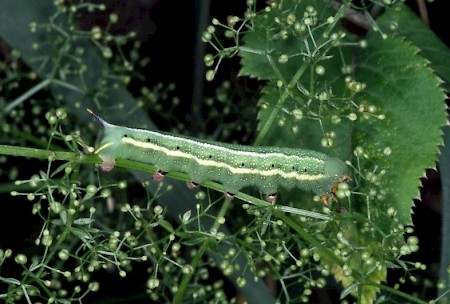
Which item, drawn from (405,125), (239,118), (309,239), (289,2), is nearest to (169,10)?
(239,118)

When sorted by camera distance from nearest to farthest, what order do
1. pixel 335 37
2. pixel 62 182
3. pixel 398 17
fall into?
pixel 62 182 → pixel 335 37 → pixel 398 17

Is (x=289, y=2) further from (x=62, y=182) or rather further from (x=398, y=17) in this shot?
(x=62, y=182)

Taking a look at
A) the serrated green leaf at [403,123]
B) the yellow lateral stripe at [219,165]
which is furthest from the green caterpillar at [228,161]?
the serrated green leaf at [403,123]

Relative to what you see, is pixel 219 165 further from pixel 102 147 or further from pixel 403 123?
pixel 403 123

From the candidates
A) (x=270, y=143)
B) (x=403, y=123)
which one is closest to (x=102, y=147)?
(x=270, y=143)

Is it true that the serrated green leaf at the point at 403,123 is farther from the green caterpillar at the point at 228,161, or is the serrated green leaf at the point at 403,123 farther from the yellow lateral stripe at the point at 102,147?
the yellow lateral stripe at the point at 102,147

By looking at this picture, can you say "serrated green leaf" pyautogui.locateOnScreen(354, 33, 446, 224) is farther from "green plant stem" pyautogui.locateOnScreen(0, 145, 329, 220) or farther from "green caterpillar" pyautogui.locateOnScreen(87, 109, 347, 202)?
"green plant stem" pyautogui.locateOnScreen(0, 145, 329, 220)
